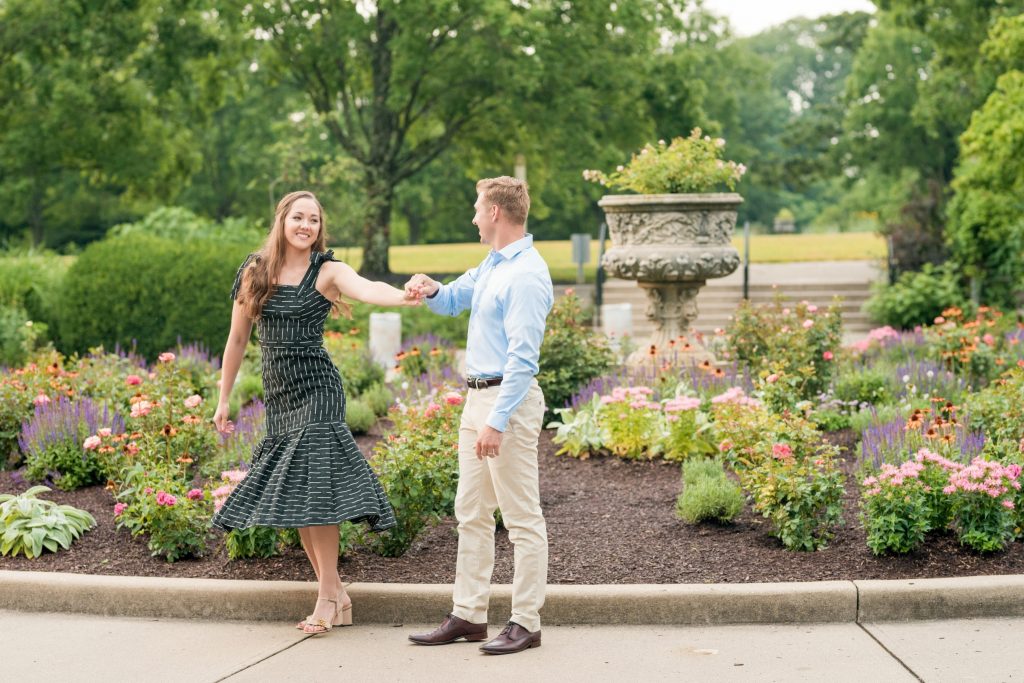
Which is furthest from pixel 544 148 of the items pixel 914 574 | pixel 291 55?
pixel 914 574

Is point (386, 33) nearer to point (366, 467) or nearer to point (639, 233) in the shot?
point (639, 233)

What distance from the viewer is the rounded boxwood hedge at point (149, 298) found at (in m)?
13.5

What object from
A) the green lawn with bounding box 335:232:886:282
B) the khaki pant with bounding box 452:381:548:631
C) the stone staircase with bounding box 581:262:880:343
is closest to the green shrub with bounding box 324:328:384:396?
the khaki pant with bounding box 452:381:548:631

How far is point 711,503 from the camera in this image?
20.2 feet

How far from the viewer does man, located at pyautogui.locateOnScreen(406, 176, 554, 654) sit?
462 centimetres

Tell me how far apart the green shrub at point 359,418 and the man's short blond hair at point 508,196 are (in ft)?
14.2

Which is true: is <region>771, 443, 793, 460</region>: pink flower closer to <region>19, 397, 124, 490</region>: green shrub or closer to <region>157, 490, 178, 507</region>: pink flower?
→ <region>157, 490, 178, 507</region>: pink flower

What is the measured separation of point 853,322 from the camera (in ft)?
64.8

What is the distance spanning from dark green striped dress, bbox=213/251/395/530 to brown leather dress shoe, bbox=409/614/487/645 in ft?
1.76

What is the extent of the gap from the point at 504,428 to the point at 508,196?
0.92 m

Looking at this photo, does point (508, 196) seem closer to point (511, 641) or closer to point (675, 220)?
point (511, 641)

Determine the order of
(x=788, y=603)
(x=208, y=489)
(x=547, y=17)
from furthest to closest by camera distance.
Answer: (x=547, y=17)
(x=208, y=489)
(x=788, y=603)

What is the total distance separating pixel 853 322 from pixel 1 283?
41.9 ft

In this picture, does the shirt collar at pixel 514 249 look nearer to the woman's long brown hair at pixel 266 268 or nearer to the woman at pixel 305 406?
the woman at pixel 305 406
